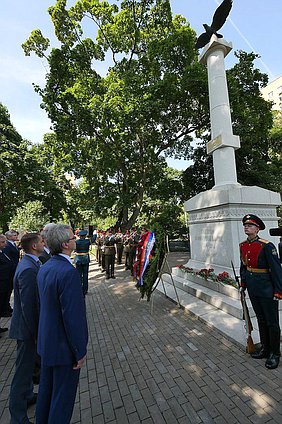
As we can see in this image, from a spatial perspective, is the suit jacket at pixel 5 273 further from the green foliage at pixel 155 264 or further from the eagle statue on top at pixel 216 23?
the eagle statue on top at pixel 216 23

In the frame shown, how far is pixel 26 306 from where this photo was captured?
259 cm

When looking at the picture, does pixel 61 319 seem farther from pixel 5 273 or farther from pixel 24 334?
pixel 5 273

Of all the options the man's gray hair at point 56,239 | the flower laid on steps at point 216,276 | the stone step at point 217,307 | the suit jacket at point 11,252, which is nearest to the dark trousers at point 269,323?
the stone step at point 217,307

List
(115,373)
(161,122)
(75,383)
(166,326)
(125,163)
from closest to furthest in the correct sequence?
(75,383), (115,373), (166,326), (161,122), (125,163)

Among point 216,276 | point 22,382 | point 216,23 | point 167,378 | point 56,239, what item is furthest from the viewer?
point 216,23

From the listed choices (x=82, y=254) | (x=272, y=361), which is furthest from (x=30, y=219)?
(x=272, y=361)

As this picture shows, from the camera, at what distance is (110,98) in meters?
14.1

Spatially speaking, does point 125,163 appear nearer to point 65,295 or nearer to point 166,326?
point 166,326

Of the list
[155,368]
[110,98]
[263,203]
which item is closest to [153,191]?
[110,98]

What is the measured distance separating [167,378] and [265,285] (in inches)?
76.2

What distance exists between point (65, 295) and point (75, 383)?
0.86 m

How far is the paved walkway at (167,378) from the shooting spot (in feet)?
8.55

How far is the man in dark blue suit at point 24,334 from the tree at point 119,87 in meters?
12.4

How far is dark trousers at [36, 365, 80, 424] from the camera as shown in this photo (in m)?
1.98
